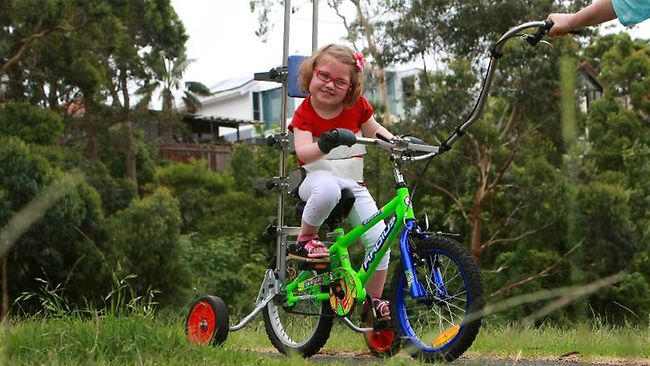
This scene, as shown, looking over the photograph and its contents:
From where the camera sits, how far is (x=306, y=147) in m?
4.37

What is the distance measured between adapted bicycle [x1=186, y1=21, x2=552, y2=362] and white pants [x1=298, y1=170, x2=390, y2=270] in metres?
0.05

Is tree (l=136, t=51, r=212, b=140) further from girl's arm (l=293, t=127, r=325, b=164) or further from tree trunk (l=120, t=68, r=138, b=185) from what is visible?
girl's arm (l=293, t=127, r=325, b=164)

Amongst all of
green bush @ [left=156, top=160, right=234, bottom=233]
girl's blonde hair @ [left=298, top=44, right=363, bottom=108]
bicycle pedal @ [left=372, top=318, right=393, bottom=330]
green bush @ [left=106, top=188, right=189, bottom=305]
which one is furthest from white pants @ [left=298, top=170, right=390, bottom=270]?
green bush @ [left=156, top=160, right=234, bottom=233]

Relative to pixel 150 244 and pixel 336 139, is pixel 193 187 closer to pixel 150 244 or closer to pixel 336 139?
pixel 150 244

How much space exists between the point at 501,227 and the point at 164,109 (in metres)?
14.8

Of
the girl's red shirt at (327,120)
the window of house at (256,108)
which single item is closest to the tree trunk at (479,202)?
the girl's red shirt at (327,120)

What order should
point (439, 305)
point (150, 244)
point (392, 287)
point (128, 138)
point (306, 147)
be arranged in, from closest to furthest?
point (439, 305) → point (392, 287) → point (306, 147) → point (150, 244) → point (128, 138)

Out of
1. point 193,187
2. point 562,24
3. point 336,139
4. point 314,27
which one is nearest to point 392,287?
point 336,139

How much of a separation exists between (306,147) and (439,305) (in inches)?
37.7

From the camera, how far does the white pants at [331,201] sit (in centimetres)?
439

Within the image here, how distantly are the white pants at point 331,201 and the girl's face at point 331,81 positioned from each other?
1.13 ft

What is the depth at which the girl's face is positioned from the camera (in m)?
4.51

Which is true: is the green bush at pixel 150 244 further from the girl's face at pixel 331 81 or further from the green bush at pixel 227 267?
the girl's face at pixel 331 81

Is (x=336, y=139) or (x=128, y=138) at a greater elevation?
(x=336, y=139)
